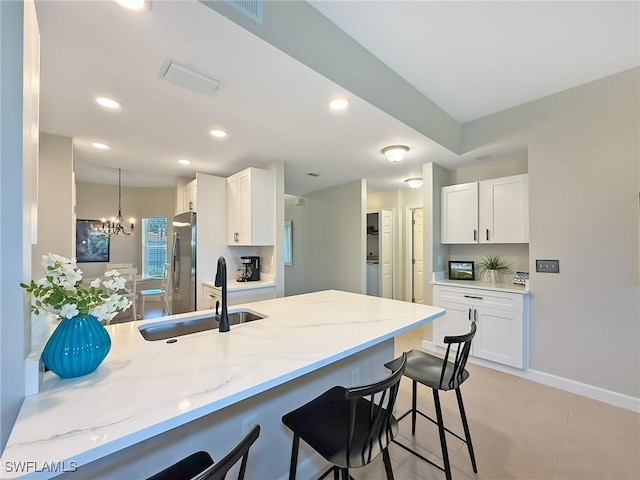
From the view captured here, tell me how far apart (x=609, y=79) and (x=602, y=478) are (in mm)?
3034

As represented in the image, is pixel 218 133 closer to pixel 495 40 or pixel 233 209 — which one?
pixel 233 209

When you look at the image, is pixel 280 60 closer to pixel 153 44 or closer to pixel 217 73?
pixel 217 73

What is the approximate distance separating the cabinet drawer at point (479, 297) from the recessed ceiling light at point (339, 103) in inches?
96.2

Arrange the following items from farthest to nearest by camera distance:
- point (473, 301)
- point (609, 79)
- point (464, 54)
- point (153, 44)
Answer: point (473, 301), point (609, 79), point (464, 54), point (153, 44)

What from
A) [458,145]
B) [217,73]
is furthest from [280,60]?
[458,145]

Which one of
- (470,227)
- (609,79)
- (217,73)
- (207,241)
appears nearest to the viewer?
(217,73)

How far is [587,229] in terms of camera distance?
2529 millimetres

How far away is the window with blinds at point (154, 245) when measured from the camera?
6117 millimetres

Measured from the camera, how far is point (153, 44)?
5.03 feet

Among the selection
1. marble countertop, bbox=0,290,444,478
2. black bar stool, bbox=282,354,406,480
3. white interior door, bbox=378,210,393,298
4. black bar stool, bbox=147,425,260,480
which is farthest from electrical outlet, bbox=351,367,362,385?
white interior door, bbox=378,210,393,298

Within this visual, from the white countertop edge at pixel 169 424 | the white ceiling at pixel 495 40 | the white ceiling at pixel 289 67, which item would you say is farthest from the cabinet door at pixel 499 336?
the white countertop edge at pixel 169 424

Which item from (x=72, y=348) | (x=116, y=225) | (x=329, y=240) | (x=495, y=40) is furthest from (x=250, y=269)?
(x=116, y=225)

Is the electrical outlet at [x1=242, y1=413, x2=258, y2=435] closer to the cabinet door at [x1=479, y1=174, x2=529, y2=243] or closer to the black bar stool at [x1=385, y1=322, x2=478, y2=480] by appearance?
the black bar stool at [x1=385, y1=322, x2=478, y2=480]

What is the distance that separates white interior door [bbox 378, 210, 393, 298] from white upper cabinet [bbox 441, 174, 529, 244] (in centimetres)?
201
